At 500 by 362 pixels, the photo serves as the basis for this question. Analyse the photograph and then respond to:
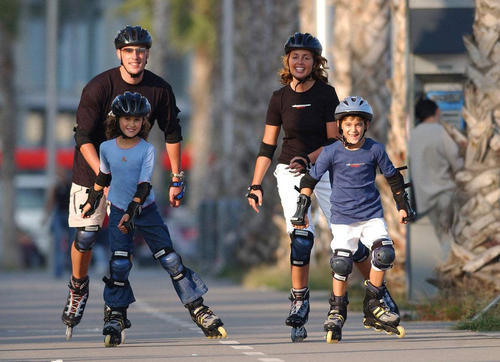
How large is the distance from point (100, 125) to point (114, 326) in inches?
57.3

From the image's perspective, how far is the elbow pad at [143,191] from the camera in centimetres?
1002

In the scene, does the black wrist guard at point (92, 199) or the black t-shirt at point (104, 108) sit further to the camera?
the black t-shirt at point (104, 108)

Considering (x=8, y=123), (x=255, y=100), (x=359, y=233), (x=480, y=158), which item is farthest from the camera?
(x=8, y=123)

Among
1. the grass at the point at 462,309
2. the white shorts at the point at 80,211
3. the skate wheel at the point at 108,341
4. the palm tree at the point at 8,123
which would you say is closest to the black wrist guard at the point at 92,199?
the white shorts at the point at 80,211

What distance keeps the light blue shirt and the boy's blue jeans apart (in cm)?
10

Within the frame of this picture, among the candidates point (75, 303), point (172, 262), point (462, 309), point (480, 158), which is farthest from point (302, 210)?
point (480, 158)

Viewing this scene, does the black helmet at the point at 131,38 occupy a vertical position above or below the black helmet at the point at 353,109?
above

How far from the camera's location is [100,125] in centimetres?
1054

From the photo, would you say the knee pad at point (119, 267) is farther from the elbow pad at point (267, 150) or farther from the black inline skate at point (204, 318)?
the elbow pad at point (267, 150)

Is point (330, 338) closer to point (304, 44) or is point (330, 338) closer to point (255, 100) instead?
point (304, 44)

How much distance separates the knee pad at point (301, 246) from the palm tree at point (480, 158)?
230 cm

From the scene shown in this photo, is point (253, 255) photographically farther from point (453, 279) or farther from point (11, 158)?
point (11, 158)

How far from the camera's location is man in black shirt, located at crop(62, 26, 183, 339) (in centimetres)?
1041

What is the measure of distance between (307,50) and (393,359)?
259cm
